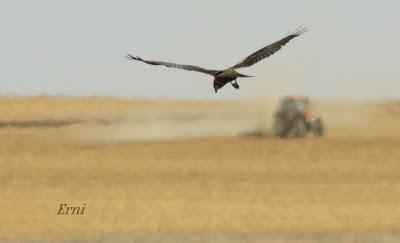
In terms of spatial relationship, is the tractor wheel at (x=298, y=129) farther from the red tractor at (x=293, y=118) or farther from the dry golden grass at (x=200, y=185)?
the dry golden grass at (x=200, y=185)

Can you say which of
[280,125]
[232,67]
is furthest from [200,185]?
[232,67]

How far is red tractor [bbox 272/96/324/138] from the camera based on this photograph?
4956 centimetres

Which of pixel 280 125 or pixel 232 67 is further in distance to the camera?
pixel 280 125

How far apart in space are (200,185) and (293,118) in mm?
16581

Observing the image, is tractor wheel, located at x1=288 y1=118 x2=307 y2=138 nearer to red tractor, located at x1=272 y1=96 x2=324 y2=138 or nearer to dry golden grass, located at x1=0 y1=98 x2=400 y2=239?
red tractor, located at x1=272 y1=96 x2=324 y2=138

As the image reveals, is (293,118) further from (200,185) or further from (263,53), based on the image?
(263,53)

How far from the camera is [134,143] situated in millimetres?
50031

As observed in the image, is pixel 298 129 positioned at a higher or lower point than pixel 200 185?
higher

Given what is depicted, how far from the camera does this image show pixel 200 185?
Answer: 109 ft

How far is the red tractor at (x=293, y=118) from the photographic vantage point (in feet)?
163

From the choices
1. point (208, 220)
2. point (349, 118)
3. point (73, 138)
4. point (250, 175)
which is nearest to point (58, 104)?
point (349, 118)

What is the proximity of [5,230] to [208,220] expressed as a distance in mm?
4310

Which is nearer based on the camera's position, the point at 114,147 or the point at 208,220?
the point at 208,220

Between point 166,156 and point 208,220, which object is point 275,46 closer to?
point 208,220
